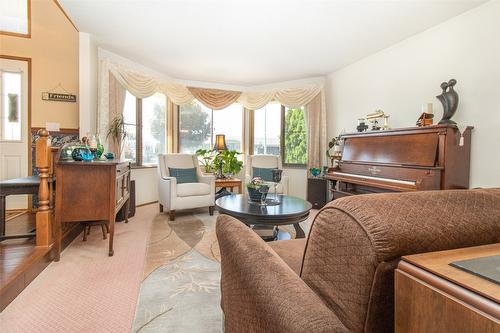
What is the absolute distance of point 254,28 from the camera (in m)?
3.08

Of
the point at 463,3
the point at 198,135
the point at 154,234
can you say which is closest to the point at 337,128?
the point at 463,3

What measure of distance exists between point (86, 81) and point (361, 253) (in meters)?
3.94

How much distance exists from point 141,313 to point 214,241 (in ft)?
4.36

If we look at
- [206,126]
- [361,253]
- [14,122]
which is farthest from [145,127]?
[361,253]

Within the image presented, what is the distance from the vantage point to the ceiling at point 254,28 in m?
2.63

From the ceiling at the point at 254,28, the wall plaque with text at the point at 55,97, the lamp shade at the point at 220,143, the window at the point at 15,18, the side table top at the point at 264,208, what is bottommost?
the side table top at the point at 264,208

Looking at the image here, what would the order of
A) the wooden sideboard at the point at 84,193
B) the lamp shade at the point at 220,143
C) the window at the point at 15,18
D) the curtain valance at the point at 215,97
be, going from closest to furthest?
the wooden sideboard at the point at 84,193 → the window at the point at 15,18 → the lamp shade at the point at 220,143 → the curtain valance at the point at 215,97

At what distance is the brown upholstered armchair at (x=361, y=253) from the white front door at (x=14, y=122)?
426cm

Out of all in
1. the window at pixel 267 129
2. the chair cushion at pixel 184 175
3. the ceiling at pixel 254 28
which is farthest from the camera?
the window at pixel 267 129

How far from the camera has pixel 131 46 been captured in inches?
144

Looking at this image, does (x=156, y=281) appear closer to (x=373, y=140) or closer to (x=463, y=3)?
(x=373, y=140)

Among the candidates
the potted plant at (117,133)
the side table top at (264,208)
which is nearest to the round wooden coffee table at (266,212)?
the side table top at (264,208)

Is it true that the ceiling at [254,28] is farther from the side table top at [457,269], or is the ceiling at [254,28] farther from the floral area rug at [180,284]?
the side table top at [457,269]

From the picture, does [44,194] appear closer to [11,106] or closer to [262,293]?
[11,106]
